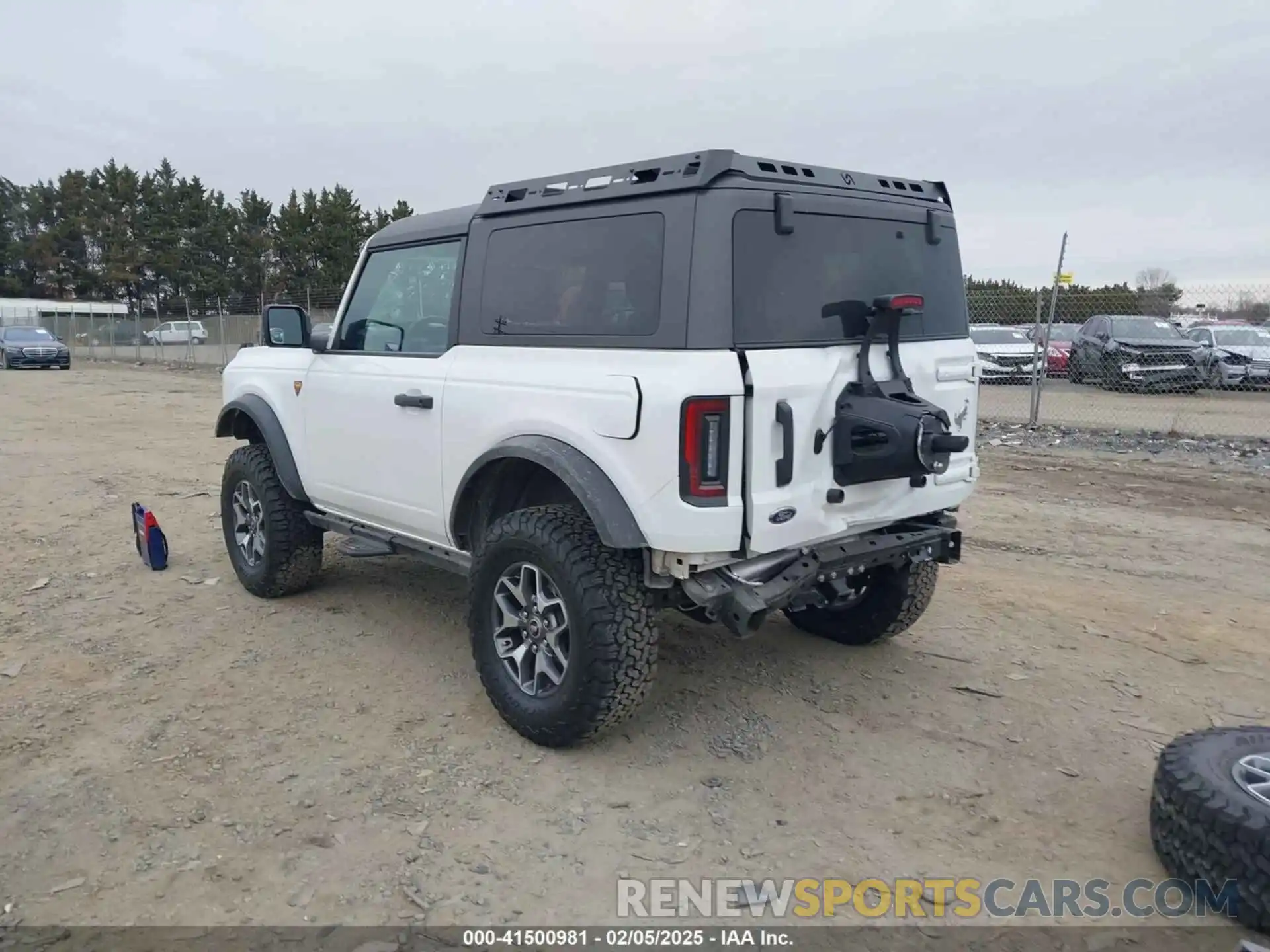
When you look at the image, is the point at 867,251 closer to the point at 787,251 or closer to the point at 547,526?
the point at 787,251

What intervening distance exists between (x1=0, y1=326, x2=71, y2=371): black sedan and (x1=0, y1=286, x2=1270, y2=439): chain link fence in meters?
18.5

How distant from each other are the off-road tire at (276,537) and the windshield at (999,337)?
1380 cm

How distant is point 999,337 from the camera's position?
1683cm

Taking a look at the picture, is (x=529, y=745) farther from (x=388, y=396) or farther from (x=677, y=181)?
(x=677, y=181)

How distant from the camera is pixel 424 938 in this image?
2.66 metres

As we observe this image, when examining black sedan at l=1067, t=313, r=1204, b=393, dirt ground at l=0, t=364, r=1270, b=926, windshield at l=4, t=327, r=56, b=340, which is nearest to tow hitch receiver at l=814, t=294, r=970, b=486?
dirt ground at l=0, t=364, r=1270, b=926

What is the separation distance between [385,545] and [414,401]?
0.91 metres

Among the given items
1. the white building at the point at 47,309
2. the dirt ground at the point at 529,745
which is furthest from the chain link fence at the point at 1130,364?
the white building at the point at 47,309

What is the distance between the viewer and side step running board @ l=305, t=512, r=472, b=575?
427 centimetres

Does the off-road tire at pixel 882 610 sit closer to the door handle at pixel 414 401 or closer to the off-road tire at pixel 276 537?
the door handle at pixel 414 401

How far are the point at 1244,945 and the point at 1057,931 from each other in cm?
53

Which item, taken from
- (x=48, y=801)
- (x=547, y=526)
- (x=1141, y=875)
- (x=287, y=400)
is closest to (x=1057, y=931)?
(x=1141, y=875)

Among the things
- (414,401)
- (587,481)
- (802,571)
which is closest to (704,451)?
(587,481)

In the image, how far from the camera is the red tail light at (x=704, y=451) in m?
3.09
